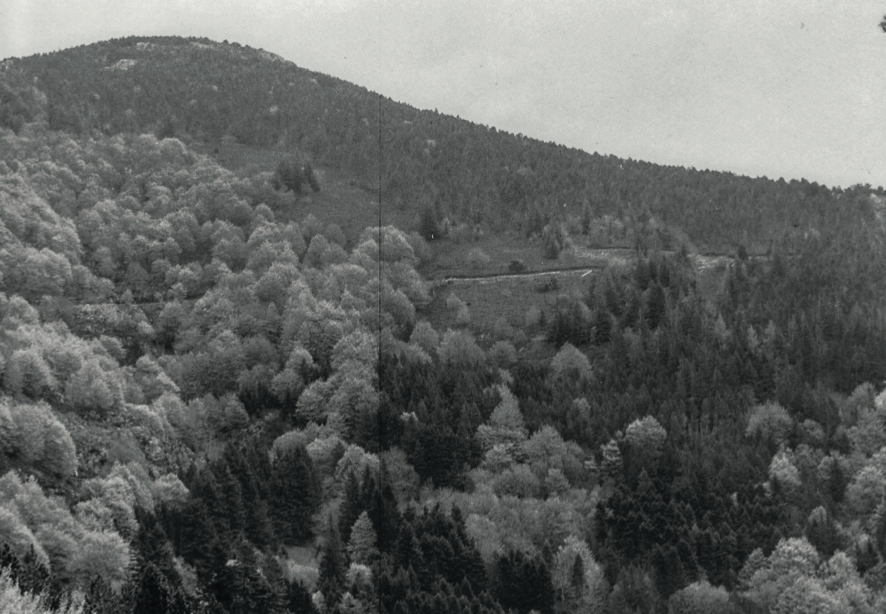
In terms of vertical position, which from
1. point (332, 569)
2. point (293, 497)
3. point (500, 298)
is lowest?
point (332, 569)

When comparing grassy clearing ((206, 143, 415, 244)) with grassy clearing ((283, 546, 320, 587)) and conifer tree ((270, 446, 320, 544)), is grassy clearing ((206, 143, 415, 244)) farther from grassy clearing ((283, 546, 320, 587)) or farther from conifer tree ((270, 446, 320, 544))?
grassy clearing ((283, 546, 320, 587))

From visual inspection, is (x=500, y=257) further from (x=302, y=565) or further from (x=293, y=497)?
(x=302, y=565)

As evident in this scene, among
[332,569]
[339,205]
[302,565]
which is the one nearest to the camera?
[332,569]

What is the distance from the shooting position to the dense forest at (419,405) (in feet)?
289

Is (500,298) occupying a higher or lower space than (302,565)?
higher

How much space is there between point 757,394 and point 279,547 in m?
53.0

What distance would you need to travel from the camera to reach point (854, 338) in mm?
125438

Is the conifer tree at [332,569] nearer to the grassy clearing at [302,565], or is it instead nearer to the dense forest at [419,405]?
the dense forest at [419,405]

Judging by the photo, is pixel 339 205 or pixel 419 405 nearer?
pixel 419 405

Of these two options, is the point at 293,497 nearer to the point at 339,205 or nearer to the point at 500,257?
the point at 500,257

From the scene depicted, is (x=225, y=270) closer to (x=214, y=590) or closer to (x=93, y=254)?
(x=93, y=254)

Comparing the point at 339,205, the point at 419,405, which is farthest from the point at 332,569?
the point at 339,205

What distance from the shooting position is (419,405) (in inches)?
→ 4589

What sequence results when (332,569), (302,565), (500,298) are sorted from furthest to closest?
(500,298) → (302,565) → (332,569)
